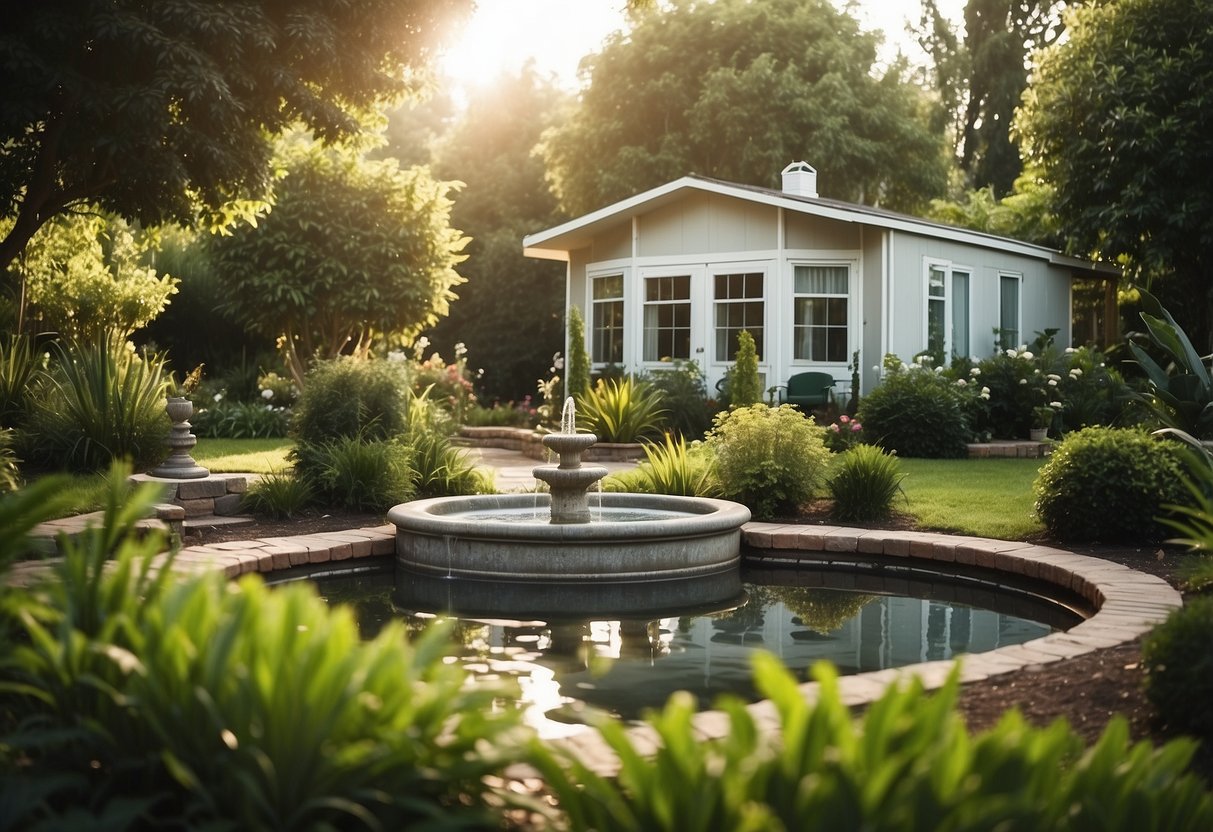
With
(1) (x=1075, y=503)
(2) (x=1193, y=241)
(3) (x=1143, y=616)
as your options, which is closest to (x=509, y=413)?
(2) (x=1193, y=241)

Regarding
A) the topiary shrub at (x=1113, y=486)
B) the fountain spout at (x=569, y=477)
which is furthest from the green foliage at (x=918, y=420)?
the fountain spout at (x=569, y=477)

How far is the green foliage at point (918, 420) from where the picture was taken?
44.9ft

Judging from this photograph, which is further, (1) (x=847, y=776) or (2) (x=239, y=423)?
(2) (x=239, y=423)

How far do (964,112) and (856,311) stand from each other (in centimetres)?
1895

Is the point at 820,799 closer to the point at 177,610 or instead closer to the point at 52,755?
the point at 177,610

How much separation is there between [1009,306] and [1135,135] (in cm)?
309

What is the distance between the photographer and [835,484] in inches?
359

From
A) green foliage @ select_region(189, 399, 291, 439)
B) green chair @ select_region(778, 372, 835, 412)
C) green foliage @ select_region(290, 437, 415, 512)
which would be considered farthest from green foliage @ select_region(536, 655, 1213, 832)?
green foliage @ select_region(189, 399, 291, 439)

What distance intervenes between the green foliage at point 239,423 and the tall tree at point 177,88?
3887mm

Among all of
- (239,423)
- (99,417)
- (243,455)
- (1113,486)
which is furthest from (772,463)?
(239,423)

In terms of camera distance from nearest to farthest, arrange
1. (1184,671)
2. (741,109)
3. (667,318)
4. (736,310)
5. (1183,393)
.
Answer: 1. (1184,671)
2. (1183,393)
3. (736,310)
4. (667,318)
5. (741,109)

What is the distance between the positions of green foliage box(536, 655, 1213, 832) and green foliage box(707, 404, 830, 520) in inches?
267

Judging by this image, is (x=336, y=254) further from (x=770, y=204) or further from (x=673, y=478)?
(x=673, y=478)

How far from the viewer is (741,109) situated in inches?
1083
